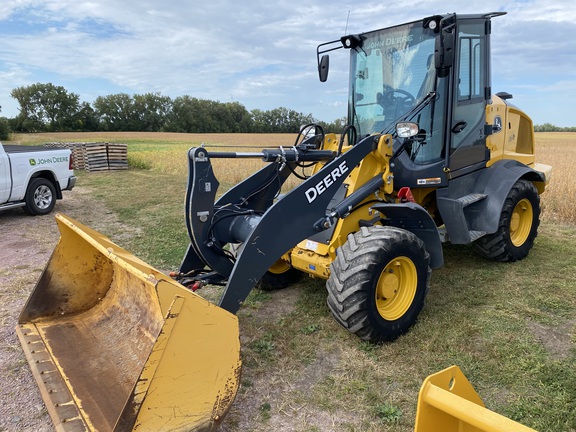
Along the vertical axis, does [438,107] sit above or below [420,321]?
above

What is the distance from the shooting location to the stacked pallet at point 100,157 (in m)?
18.3

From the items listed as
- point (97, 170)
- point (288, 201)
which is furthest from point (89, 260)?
point (97, 170)

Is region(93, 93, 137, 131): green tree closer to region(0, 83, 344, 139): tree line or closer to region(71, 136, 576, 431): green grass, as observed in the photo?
region(0, 83, 344, 139): tree line

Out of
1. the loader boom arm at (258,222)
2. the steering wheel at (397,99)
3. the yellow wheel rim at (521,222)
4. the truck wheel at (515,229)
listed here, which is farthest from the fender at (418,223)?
the yellow wheel rim at (521,222)

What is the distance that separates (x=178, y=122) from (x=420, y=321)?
2726 inches

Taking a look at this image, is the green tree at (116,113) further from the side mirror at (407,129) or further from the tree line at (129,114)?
the side mirror at (407,129)

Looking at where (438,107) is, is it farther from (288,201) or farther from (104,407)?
(104,407)

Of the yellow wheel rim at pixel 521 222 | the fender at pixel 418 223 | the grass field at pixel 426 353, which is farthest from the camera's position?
the yellow wheel rim at pixel 521 222

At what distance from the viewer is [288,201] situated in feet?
11.9

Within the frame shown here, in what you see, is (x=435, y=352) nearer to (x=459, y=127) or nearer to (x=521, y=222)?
(x=459, y=127)

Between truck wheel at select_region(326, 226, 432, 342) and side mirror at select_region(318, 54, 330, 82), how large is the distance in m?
2.34

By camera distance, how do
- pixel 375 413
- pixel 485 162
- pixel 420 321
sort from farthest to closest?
pixel 485 162 < pixel 420 321 < pixel 375 413

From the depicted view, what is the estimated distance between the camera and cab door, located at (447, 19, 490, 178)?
4734mm

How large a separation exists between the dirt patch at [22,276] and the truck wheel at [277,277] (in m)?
2.38
